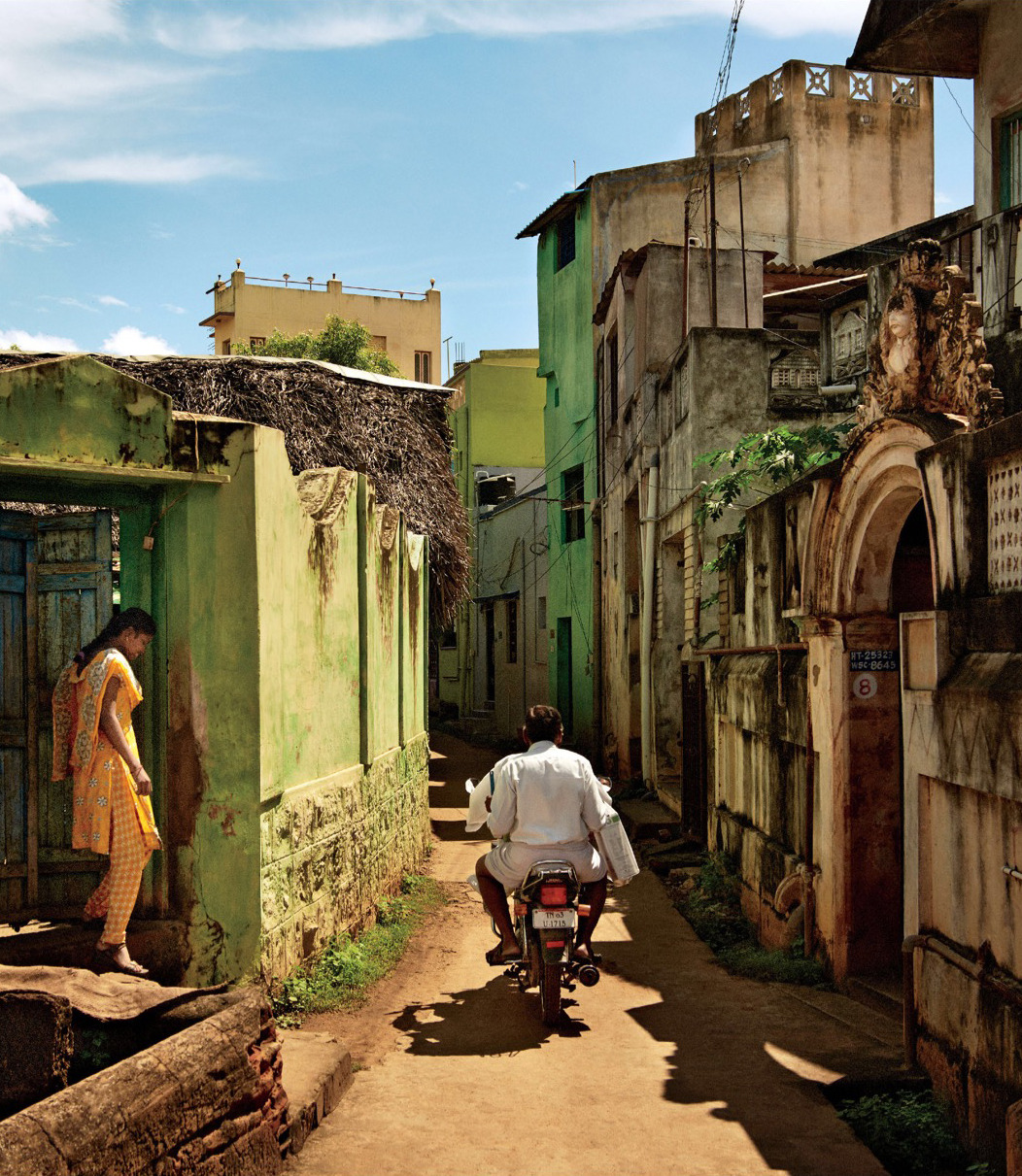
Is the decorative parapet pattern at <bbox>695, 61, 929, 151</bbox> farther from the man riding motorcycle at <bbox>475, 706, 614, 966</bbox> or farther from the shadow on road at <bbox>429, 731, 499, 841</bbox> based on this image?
the man riding motorcycle at <bbox>475, 706, 614, 966</bbox>

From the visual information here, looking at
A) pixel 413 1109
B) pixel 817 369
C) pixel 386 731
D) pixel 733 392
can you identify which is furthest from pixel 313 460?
pixel 413 1109

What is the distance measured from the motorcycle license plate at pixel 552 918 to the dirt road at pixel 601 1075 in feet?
1.88

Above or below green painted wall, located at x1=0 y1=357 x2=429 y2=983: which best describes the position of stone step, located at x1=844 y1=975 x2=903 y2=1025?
below

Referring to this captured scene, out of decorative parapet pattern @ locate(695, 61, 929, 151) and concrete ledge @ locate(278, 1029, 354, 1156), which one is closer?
concrete ledge @ locate(278, 1029, 354, 1156)

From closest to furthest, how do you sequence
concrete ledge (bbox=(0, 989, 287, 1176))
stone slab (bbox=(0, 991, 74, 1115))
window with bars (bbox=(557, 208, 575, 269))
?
1. concrete ledge (bbox=(0, 989, 287, 1176))
2. stone slab (bbox=(0, 991, 74, 1115))
3. window with bars (bbox=(557, 208, 575, 269))

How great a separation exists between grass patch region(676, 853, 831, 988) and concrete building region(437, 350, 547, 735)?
20060 millimetres

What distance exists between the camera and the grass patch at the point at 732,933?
7.73 meters

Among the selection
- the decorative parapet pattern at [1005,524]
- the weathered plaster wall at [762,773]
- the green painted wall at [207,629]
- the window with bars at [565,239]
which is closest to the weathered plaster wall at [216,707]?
the green painted wall at [207,629]

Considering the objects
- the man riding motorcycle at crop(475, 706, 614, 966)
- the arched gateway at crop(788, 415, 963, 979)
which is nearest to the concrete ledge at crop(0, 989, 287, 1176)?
the man riding motorcycle at crop(475, 706, 614, 966)

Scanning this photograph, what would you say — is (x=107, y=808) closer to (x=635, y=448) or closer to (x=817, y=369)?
(x=817, y=369)

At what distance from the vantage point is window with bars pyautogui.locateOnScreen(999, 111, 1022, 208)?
10.9m

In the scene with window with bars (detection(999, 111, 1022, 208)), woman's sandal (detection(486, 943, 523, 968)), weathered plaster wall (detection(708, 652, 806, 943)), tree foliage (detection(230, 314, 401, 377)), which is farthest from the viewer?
tree foliage (detection(230, 314, 401, 377))

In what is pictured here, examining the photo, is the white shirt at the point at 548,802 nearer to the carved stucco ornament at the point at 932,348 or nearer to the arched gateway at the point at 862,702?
the arched gateway at the point at 862,702

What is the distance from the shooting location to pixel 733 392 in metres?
14.1
